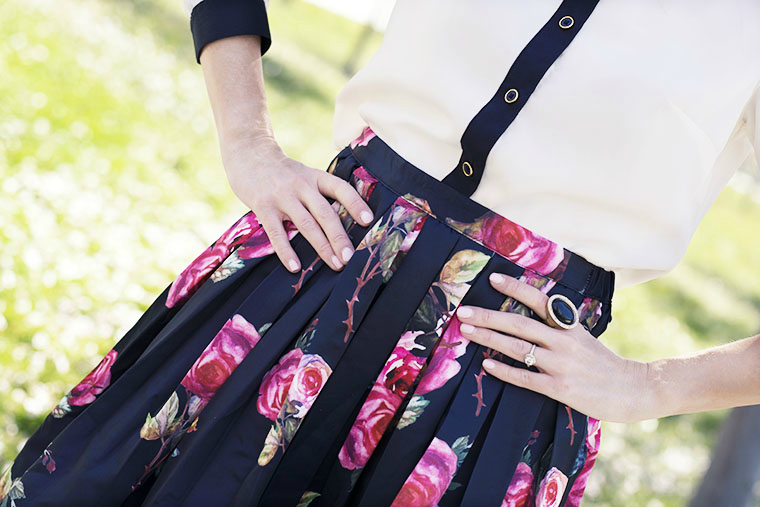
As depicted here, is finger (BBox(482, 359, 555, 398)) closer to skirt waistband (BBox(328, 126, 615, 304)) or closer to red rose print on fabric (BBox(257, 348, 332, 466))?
skirt waistband (BBox(328, 126, 615, 304))

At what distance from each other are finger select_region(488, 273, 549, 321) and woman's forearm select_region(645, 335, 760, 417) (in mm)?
261

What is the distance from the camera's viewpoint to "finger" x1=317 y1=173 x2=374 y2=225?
4.25 ft

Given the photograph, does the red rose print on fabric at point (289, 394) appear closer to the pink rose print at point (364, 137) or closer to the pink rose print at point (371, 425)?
the pink rose print at point (371, 425)

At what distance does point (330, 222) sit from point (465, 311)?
0.96 feet

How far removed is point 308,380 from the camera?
1185 millimetres

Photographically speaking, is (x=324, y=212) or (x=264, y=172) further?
(x=264, y=172)

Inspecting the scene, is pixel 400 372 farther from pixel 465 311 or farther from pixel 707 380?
pixel 707 380

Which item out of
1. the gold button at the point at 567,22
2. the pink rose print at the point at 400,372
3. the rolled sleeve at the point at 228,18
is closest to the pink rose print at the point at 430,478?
the pink rose print at the point at 400,372

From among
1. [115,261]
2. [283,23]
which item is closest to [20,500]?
[115,261]

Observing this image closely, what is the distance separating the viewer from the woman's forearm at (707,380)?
1.25 m

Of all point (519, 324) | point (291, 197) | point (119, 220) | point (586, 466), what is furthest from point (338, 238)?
point (119, 220)

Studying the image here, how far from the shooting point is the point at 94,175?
4574 mm

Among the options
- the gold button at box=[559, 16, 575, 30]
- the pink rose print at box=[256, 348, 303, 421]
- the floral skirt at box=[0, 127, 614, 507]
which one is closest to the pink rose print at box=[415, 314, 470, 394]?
the floral skirt at box=[0, 127, 614, 507]

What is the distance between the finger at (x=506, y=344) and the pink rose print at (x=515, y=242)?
0.14m
